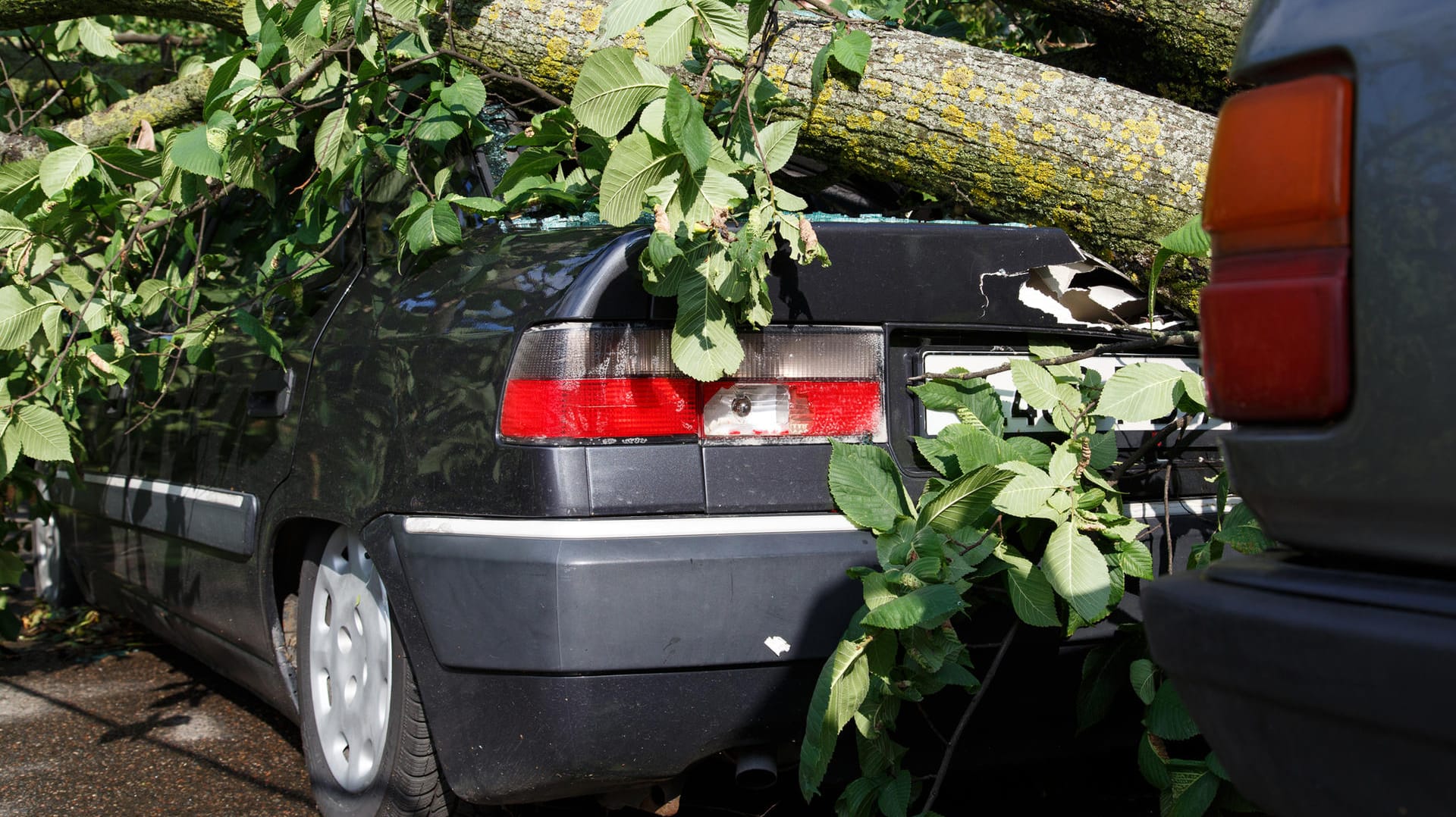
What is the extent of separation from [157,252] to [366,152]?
1.12m

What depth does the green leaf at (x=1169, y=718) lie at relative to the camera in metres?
2.04

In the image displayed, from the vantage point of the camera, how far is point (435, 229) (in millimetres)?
2426

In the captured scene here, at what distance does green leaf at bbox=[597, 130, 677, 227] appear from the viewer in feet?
6.81

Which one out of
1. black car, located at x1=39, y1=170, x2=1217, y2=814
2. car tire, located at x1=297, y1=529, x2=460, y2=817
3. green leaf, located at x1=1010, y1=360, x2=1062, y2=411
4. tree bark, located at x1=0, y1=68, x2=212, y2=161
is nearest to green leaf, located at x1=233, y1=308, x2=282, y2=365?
black car, located at x1=39, y1=170, x2=1217, y2=814

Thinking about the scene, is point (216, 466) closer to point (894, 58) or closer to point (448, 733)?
point (448, 733)

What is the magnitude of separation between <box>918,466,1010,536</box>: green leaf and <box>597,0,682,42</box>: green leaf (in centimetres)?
92

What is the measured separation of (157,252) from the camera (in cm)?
349

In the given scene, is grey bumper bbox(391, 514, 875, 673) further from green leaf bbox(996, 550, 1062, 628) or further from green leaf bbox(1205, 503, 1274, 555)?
green leaf bbox(1205, 503, 1274, 555)

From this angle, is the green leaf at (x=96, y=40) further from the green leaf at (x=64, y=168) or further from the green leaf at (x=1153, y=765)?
the green leaf at (x=1153, y=765)

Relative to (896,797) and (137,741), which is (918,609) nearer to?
(896,797)

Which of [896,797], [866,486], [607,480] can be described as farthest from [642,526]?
[896,797]

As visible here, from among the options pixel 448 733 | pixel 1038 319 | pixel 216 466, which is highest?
pixel 1038 319

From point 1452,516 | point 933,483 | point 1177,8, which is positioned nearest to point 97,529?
point 933,483

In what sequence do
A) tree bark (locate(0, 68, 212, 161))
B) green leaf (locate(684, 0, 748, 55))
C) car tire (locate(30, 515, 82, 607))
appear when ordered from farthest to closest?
car tire (locate(30, 515, 82, 607))
tree bark (locate(0, 68, 212, 161))
green leaf (locate(684, 0, 748, 55))
